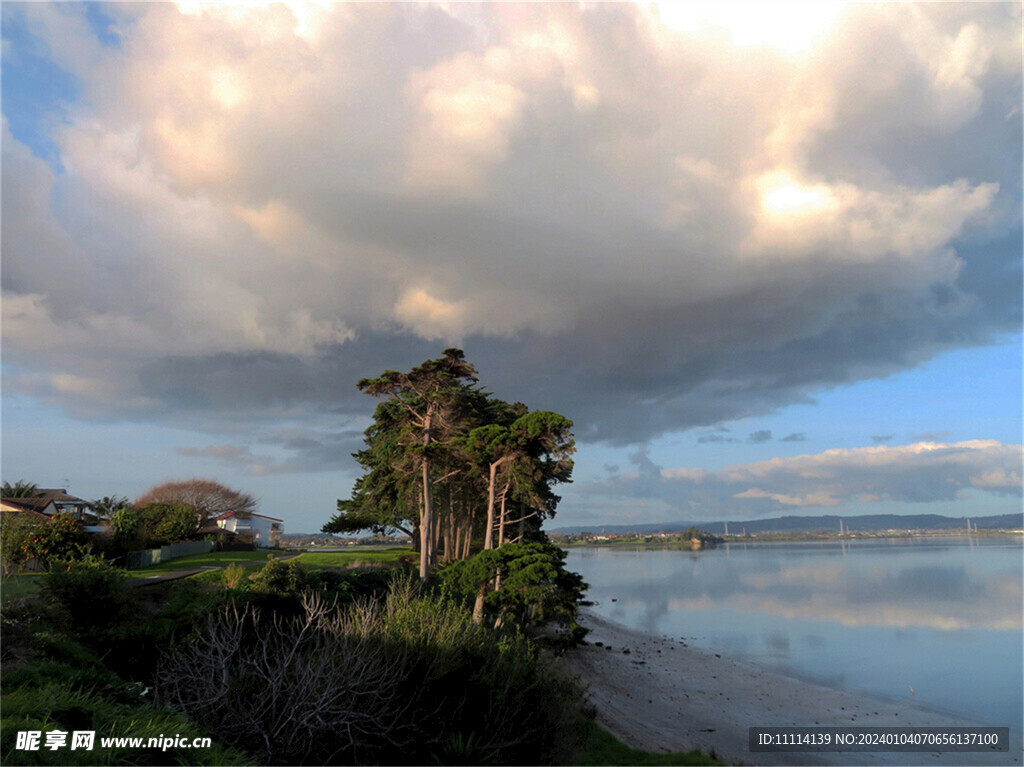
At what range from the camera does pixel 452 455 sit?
33719 millimetres

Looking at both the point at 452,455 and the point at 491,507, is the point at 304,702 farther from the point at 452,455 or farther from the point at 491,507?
the point at 452,455

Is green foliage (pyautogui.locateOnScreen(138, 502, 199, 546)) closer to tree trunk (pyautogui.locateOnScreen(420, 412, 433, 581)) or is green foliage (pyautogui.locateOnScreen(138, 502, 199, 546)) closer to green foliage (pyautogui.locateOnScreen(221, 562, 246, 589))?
green foliage (pyautogui.locateOnScreen(221, 562, 246, 589))

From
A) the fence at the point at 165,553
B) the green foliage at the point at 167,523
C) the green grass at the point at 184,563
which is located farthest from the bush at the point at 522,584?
the green foliage at the point at 167,523

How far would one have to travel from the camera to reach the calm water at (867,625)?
31.1 m

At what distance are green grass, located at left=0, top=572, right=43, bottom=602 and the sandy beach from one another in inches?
Answer: 830

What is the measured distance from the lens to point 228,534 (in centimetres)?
6312

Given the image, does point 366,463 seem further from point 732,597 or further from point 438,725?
point 732,597

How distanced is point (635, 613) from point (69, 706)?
178 ft

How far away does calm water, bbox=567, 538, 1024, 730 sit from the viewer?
3108cm

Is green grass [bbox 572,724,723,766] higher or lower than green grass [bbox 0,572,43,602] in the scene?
lower

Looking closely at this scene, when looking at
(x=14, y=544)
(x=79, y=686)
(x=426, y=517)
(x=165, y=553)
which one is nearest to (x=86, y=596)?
(x=79, y=686)

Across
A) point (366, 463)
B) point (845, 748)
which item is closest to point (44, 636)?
point (845, 748)

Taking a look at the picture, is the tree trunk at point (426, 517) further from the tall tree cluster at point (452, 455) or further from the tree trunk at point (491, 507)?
the tree trunk at point (491, 507)

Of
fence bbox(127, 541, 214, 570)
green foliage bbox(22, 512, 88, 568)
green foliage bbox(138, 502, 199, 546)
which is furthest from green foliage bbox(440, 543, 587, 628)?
green foliage bbox(138, 502, 199, 546)
